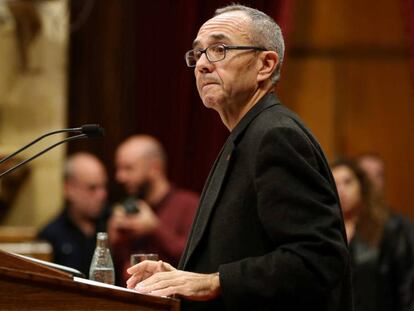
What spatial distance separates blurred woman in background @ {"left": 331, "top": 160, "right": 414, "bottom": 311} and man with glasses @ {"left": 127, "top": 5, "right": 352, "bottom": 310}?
2.50 metres

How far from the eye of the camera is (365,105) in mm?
6641

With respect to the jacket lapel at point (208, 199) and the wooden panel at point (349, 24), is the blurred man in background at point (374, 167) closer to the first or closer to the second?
the wooden panel at point (349, 24)

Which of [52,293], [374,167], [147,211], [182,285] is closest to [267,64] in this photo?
[182,285]

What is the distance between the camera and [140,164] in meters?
5.48

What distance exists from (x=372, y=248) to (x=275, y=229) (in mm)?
2809

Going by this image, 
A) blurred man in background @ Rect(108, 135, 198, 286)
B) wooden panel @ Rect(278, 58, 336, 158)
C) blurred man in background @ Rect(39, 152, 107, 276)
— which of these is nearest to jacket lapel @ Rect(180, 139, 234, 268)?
blurred man in background @ Rect(108, 135, 198, 286)

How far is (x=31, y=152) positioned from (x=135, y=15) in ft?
→ 3.28

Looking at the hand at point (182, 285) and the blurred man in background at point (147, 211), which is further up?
the hand at point (182, 285)

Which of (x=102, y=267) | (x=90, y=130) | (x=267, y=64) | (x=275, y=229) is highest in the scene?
(x=267, y=64)

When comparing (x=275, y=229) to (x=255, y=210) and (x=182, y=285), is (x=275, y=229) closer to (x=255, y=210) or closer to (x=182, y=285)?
(x=255, y=210)

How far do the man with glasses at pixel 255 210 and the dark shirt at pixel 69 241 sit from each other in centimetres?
271

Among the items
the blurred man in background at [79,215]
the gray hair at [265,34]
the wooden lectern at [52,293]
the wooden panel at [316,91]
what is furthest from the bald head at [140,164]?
the wooden lectern at [52,293]

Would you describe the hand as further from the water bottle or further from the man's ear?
the man's ear

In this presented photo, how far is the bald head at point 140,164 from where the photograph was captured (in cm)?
544
